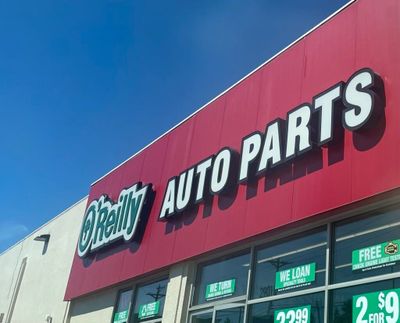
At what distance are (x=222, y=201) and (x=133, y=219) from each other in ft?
11.1

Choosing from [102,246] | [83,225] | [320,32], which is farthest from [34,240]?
[320,32]

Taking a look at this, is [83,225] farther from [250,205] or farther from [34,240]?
[250,205]

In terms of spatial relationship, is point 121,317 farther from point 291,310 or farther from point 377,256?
point 377,256

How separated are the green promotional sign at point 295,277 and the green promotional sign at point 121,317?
197 inches

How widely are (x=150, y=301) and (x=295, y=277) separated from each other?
14.6ft

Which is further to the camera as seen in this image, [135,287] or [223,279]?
[135,287]

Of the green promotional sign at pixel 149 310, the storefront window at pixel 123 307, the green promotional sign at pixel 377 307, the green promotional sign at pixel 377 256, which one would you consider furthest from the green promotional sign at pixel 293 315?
the storefront window at pixel 123 307

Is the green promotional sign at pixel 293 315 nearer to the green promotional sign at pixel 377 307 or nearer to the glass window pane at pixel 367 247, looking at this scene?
the glass window pane at pixel 367 247

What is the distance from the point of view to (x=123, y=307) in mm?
12500

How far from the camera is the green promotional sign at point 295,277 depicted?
7.71m

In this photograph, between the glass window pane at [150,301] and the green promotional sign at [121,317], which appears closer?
the glass window pane at [150,301]

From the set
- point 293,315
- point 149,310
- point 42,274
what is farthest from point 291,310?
point 42,274

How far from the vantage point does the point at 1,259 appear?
23.9 metres

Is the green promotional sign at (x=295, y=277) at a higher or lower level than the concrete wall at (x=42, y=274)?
lower
